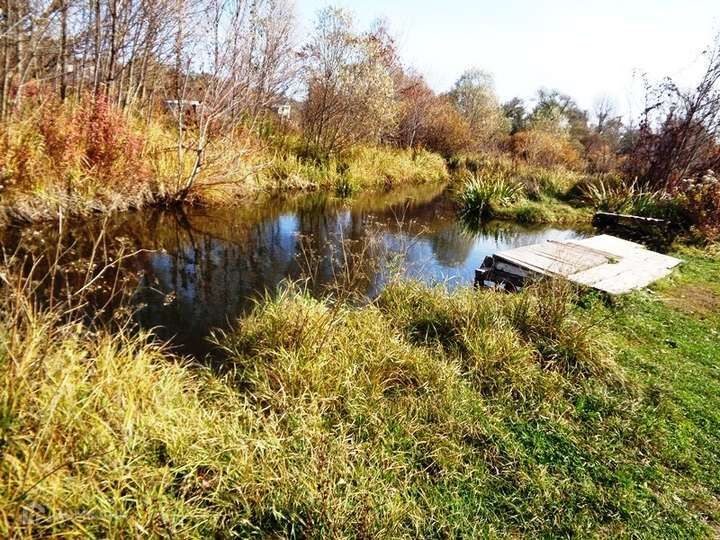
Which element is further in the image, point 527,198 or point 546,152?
point 546,152

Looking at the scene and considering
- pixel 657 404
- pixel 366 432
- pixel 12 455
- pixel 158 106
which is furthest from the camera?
pixel 158 106

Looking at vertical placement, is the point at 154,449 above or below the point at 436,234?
below

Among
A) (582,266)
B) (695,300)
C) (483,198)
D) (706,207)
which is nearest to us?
(695,300)

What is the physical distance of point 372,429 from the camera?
113 inches

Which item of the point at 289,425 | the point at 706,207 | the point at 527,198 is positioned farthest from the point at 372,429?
the point at 527,198

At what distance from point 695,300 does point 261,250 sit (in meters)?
6.46

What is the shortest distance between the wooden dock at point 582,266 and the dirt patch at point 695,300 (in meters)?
0.33

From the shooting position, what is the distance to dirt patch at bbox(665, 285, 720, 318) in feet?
16.9

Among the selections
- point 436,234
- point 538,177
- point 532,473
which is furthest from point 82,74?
point 538,177

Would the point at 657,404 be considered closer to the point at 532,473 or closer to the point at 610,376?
the point at 610,376

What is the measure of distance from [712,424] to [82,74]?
12.1 m

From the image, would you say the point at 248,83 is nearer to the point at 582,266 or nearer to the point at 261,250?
the point at 261,250

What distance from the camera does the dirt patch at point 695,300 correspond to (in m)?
5.16

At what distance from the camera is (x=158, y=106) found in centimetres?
1212
